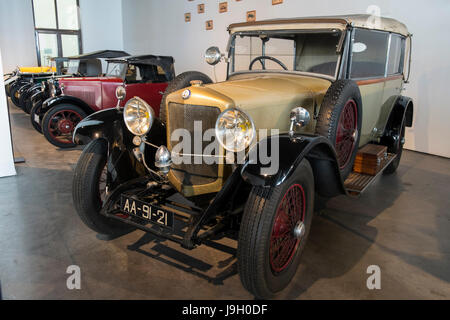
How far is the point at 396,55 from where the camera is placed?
394cm

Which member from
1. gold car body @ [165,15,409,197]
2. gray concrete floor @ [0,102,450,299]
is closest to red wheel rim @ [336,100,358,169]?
gold car body @ [165,15,409,197]

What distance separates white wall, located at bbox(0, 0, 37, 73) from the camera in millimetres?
13422

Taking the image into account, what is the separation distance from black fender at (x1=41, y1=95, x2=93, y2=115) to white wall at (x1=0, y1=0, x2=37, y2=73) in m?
9.76

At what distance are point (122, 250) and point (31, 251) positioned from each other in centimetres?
66

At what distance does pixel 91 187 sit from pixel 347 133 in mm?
2024

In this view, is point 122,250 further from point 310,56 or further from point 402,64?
point 402,64

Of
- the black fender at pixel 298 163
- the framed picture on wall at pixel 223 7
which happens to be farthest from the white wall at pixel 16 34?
the black fender at pixel 298 163

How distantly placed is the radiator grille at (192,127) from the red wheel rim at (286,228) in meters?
0.52

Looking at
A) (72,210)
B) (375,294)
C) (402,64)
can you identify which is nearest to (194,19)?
(402,64)

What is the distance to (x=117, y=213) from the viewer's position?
2447 millimetres

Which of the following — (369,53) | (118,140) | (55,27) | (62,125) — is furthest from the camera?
(55,27)

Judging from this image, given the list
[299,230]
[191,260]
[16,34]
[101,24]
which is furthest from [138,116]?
[16,34]

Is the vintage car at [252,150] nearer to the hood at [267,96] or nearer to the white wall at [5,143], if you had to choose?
the hood at [267,96]

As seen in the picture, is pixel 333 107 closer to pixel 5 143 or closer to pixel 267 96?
pixel 267 96
